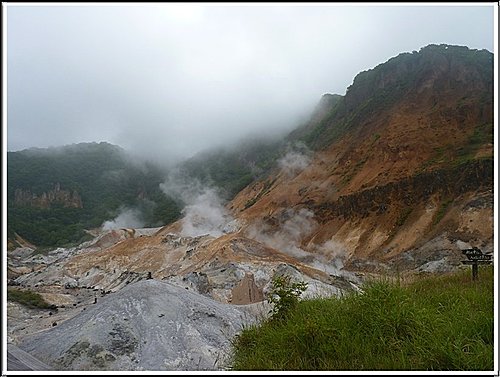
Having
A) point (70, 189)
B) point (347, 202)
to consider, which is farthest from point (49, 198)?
point (347, 202)

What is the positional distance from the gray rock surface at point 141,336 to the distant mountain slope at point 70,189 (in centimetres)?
115

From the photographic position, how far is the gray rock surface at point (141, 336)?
502 centimetres

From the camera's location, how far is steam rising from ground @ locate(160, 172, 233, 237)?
12.2 metres

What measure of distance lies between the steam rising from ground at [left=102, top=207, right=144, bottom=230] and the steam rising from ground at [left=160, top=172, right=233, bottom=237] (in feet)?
3.06

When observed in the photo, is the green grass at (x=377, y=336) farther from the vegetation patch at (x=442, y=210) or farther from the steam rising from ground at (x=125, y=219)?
the vegetation patch at (x=442, y=210)

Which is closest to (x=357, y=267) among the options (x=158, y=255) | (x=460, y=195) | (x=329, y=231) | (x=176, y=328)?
(x=329, y=231)

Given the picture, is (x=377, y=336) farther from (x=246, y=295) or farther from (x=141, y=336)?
(x=246, y=295)

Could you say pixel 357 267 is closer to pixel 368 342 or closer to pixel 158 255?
pixel 158 255

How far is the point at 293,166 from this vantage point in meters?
29.4

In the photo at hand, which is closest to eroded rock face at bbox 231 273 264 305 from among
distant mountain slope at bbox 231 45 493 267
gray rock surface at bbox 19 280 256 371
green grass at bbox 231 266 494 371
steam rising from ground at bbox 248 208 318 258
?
gray rock surface at bbox 19 280 256 371

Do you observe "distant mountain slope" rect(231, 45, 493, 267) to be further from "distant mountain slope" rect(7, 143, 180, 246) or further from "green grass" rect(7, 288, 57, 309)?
"green grass" rect(7, 288, 57, 309)

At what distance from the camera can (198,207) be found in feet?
71.3

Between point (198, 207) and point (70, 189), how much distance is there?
49.3 feet

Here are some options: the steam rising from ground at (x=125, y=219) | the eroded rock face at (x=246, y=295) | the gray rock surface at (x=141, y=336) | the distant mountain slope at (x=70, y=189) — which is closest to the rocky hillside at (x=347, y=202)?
the eroded rock face at (x=246, y=295)
